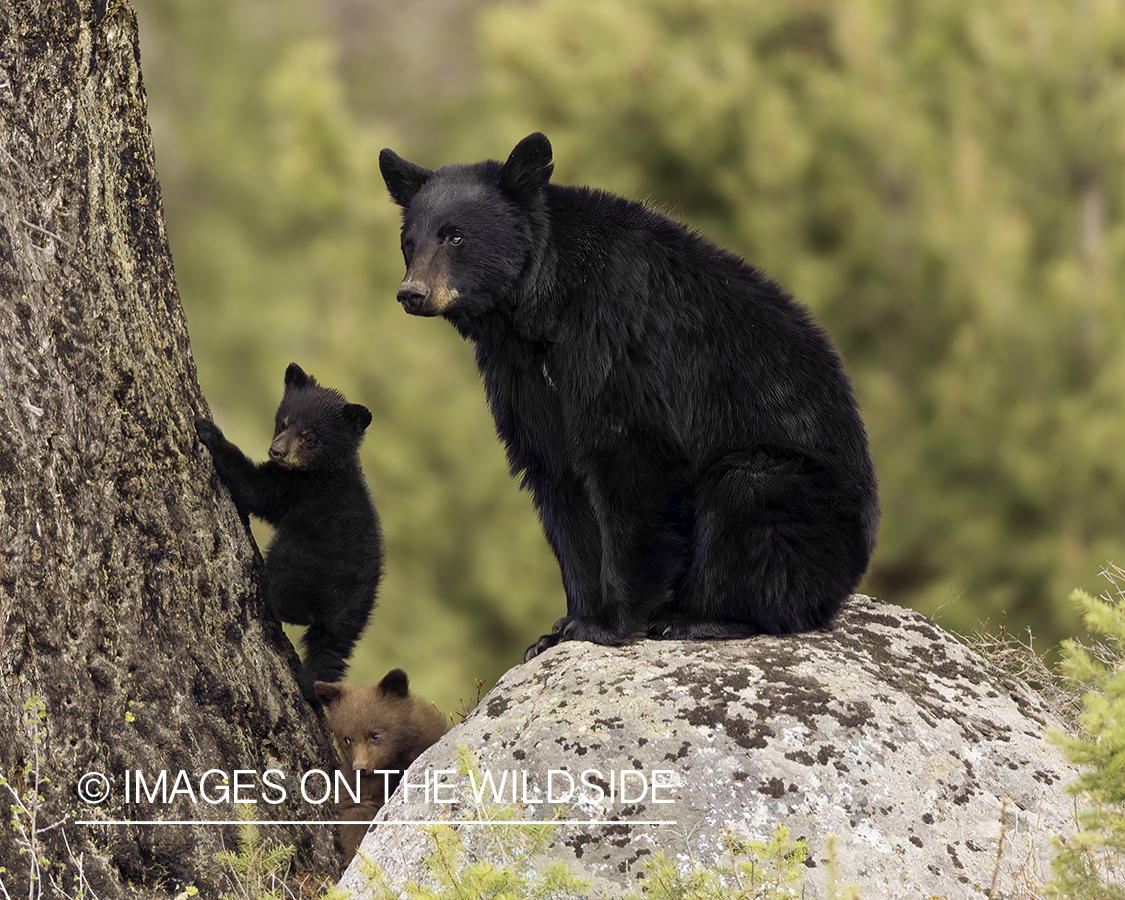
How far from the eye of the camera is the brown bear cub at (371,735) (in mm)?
3828

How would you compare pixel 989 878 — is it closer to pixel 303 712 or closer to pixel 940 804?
pixel 940 804

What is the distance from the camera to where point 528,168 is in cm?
390

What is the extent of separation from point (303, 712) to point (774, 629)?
1529mm

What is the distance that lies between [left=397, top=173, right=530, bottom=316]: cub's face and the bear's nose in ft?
0.11

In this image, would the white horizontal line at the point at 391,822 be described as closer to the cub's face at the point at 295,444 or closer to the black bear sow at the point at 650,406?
the black bear sow at the point at 650,406

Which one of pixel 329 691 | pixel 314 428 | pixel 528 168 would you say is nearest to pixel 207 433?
pixel 314 428

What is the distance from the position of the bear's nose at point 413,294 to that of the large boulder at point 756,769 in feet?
4.03

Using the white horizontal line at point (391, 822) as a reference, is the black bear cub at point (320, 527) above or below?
above

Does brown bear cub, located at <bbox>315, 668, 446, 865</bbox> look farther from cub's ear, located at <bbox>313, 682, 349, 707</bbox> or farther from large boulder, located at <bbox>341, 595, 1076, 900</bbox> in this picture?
large boulder, located at <bbox>341, 595, 1076, 900</bbox>

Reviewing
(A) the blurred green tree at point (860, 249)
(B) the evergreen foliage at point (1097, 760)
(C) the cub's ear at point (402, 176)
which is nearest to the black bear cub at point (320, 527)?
(C) the cub's ear at point (402, 176)

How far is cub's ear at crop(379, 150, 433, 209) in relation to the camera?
4062mm

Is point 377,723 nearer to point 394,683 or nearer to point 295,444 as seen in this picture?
point 394,683

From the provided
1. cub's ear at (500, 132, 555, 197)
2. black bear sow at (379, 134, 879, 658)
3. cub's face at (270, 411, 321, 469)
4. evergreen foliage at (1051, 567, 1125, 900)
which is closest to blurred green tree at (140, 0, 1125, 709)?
cub's face at (270, 411, 321, 469)

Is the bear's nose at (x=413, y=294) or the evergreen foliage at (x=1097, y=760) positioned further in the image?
the bear's nose at (x=413, y=294)
